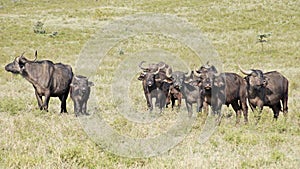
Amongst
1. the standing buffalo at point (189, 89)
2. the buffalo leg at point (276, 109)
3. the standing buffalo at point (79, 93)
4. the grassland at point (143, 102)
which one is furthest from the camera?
the standing buffalo at point (189, 89)

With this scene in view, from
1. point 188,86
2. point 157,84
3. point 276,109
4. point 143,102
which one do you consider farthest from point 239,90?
point 143,102

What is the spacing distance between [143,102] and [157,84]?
44.5 inches

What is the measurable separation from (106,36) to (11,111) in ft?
90.2

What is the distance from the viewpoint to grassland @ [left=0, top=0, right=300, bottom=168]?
26.3ft

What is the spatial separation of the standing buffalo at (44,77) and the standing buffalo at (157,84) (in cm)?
246

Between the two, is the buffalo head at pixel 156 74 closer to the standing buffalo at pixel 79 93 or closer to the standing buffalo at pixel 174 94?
the standing buffalo at pixel 174 94

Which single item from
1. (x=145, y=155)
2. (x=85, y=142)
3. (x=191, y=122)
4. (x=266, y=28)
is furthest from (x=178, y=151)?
(x=266, y=28)

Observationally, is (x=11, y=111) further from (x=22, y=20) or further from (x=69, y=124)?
(x=22, y=20)

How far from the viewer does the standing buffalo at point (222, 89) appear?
Answer: 37.9 ft

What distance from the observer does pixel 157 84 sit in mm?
14508

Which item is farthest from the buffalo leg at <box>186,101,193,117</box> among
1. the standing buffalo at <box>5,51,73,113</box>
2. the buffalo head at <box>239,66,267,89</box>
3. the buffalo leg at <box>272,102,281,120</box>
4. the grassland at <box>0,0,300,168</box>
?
the standing buffalo at <box>5,51,73,113</box>

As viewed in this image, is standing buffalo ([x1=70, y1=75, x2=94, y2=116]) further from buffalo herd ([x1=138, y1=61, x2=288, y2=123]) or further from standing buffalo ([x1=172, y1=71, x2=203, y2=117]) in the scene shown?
buffalo herd ([x1=138, y1=61, x2=288, y2=123])

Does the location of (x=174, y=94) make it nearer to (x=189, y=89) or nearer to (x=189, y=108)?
(x=189, y=89)

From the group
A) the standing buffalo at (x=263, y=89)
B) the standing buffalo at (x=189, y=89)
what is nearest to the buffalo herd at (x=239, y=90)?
the standing buffalo at (x=263, y=89)
